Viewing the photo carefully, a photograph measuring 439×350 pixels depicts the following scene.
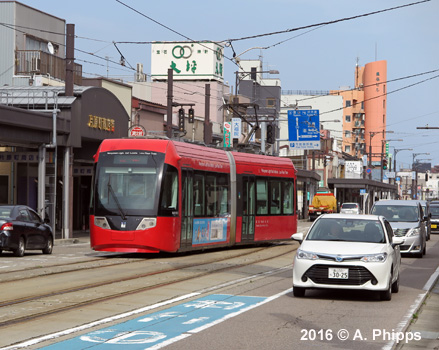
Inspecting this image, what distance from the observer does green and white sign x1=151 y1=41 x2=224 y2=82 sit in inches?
3150

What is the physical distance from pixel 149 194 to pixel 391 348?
594 inches

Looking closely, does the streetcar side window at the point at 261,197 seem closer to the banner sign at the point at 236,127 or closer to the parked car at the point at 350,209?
the banner sign at the point at 236,127

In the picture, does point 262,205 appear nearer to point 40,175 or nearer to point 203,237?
point 203,237

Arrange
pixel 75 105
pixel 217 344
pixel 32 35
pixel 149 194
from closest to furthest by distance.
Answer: pixel 217 344, pixel 149 194, pixel 75 105, pixel 32 35

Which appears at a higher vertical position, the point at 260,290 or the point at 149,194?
the point at 149,194

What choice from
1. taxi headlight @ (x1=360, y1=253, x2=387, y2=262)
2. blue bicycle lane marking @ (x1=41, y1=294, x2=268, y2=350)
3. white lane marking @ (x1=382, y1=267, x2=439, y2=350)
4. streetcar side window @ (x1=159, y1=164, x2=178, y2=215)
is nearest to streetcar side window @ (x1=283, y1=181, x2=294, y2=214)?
streetcar side window @ (x1=159, y1=164, x2=178, y2=215)

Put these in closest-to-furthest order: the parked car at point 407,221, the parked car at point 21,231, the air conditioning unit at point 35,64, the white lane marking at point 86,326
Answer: the white lane marking at point 86,326 → the parked car at point 21,231 → the parked car at point 407,221 → the air conditioning unit at point 35,64

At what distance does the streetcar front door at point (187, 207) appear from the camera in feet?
84.0

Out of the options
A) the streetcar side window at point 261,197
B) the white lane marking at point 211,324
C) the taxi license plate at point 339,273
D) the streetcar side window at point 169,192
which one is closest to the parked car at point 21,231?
the streetcar side window at point 169,192

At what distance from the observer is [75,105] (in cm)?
3856

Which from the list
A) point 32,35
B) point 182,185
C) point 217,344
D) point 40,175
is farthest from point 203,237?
point 32,35

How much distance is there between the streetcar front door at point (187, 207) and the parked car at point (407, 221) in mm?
6674

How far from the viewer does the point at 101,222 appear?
80.6ft

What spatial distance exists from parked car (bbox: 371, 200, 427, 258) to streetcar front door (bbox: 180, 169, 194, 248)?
667 centimetres
